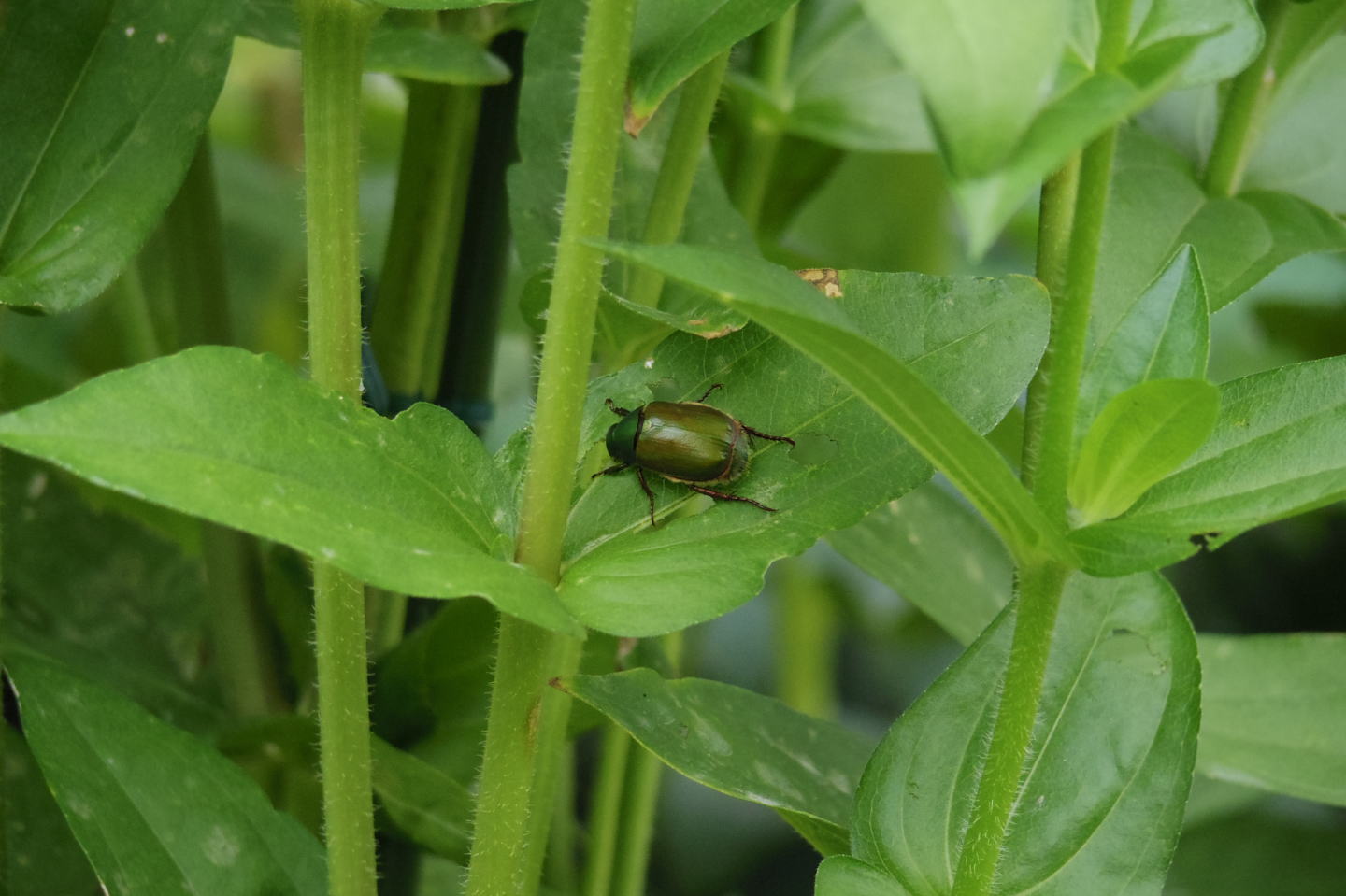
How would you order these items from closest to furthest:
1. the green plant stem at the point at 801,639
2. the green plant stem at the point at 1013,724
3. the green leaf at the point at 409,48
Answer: the green plant stem at the point at 1013,724
the green leaf at the point at 409,48
the green plant stem at the point at 801,639

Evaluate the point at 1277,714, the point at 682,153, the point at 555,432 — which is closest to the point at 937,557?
the point at 1277,714

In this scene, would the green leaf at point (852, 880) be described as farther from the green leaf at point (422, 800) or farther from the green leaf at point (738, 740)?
the green leaf at point (422, 800)

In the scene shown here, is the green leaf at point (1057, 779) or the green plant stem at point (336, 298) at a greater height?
the green plant stem at point (336, 298)

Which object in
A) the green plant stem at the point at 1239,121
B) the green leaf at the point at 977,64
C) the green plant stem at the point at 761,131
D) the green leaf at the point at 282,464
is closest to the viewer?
the green leaf at the point at 977,64

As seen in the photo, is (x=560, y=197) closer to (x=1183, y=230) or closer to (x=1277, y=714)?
(x=1183, y=230)

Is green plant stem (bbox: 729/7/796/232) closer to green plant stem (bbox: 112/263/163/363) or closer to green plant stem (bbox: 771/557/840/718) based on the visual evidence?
green plant stem (bbox: 112/263/163/363)

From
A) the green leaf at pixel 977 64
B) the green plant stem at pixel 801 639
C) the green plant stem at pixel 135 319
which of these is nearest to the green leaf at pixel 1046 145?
the green leaf at pixel 977 64
